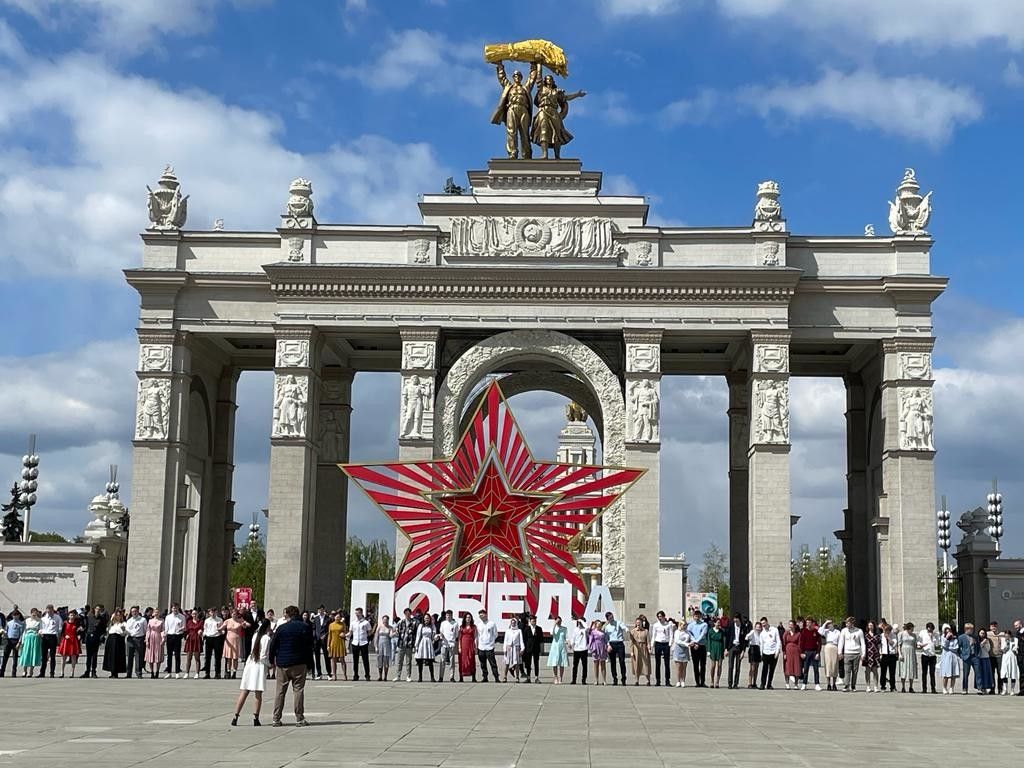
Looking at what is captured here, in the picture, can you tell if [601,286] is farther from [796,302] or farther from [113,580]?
[113,580]

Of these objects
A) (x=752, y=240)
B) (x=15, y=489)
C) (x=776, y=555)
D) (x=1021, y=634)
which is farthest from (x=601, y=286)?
(x=15, y=489)

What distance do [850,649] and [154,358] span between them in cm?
2396

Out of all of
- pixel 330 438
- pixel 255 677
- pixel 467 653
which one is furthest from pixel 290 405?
pixel 255 677

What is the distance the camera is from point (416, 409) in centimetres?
4316

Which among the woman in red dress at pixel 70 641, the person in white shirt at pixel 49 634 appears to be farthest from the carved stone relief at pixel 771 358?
the person in white shirt at pixel 49 634

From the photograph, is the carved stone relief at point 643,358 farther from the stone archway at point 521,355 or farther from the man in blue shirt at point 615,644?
the man in blue shirt at point 615,644

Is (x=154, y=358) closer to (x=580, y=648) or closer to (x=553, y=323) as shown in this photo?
(x=553, y=323)

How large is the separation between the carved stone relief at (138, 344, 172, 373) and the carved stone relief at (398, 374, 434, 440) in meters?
7.45

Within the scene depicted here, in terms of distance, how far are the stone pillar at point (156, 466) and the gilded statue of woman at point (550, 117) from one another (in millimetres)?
13622

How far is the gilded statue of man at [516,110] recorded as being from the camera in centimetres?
4709

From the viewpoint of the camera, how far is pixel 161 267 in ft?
147

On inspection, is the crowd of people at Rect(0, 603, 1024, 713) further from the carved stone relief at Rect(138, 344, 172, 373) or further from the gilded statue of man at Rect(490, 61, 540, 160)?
the gilded statue of man at Rect(490, 61, 540, 160)

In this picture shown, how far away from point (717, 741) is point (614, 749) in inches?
71.2

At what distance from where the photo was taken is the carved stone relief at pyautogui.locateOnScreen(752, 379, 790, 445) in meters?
42.7
